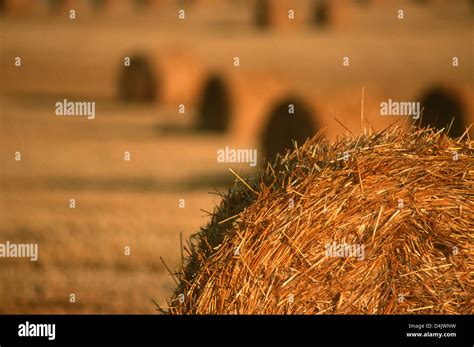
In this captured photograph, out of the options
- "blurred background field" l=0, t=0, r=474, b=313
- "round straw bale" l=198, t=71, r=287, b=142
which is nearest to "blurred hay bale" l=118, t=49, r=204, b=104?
"blurred background field" l=0, t=0, r=474, b=313

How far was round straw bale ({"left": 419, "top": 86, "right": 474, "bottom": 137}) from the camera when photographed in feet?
61.5

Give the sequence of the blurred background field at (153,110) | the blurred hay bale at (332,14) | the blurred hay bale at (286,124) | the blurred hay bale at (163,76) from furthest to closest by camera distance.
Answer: the blurred hay bale at (332,14), the blurred hay bale at (163,76), the blurred hay bale at (286,124), the blurred background field at (153,110)

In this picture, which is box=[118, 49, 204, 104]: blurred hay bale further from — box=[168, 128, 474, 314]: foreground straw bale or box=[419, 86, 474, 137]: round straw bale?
box=[168, 128, 474, 314]: foreground straw bale

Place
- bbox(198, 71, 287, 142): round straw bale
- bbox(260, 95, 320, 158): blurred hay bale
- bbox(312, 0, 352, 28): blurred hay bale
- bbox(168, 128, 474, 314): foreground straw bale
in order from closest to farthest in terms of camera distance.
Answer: bbox(168, 128, 474, 314): foreground straw bale
bbox(260, 95, 320, 158): blurred hay bale
bbox(198, 71, 287, 142): round straw bale
bbox(312, 0, 352, 28): blurred hay bale

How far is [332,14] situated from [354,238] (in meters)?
48.3

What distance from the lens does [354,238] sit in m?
7.93

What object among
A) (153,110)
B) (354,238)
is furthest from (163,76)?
(354,238)

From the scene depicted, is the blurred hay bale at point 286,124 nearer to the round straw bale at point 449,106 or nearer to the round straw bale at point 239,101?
the round straw bale at point 239,101

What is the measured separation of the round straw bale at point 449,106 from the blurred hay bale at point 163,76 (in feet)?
47.4

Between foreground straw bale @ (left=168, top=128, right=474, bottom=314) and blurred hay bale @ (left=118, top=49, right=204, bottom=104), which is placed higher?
blurred hay bale @ (left=118, top=49, right=204, bottom=104)

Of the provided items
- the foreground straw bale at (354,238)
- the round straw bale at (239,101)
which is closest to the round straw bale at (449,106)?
the round straw bale at (239,101)

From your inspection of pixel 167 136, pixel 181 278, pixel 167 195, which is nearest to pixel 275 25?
pixel 167 136

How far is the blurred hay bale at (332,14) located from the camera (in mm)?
55062

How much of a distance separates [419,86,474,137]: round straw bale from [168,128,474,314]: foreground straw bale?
10855 millimetres
